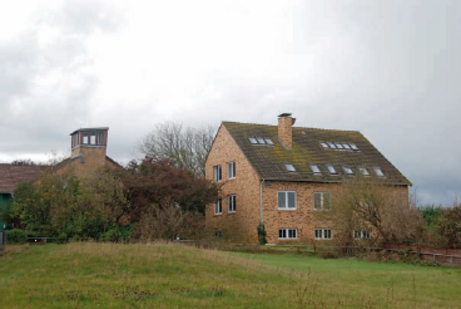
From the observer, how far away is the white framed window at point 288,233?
37.6m

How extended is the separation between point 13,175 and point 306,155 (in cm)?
2432

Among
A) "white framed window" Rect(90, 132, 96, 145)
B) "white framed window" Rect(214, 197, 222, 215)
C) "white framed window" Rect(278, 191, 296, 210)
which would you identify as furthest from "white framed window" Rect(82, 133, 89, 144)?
"white framed window" Rect(278, 191, 296, 210)

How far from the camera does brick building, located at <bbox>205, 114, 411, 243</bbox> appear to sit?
124 feet

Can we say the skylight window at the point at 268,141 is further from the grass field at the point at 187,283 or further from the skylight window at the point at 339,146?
the grass field at the point at 187,283

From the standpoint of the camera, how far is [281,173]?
126 ft

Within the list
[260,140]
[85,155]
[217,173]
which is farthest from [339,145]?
[85,155]

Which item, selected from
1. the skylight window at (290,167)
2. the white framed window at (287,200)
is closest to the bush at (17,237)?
the white framed window at (287,200)

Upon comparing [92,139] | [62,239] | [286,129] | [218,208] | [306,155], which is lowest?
[62,239]

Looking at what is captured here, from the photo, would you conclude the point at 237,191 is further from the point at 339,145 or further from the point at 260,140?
the point at 339,145

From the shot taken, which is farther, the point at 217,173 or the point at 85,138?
the point at 85,138

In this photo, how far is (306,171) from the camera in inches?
1564

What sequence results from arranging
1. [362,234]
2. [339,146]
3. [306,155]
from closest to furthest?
1. [362,234]
2. [306,155]
3. [339,146]

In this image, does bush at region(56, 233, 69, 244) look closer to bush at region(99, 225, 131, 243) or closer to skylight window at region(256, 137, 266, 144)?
bush at region(99, 225, 131, 243)

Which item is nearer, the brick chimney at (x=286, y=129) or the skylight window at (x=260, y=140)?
the skylight window at (x=260, y=140)
